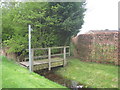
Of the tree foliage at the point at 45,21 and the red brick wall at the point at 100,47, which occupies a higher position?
the tree foliage at the point at 45,21

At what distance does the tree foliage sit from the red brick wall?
3.99ft

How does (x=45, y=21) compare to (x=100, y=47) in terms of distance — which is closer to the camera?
(x=100, y=47)

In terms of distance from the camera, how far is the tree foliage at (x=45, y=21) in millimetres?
6254

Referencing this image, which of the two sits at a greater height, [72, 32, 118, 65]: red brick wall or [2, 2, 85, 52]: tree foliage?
[2, 2, 85, 52]: tree foliage

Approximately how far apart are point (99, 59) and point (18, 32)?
5.11m

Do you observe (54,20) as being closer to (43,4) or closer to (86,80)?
(43,4)

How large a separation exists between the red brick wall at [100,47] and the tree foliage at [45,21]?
1.22 meters

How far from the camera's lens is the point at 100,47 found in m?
6.36

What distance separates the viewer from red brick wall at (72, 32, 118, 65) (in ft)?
18.8

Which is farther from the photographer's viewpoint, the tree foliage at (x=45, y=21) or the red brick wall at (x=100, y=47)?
the tree foliage at (x=45, y=21)

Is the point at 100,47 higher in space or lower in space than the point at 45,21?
lower

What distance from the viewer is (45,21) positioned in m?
6.46

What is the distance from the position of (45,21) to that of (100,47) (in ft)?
11.5

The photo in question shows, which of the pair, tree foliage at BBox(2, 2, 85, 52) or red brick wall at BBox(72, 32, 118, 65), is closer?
red brick wall at BBox(72, 32, 118, 65)
